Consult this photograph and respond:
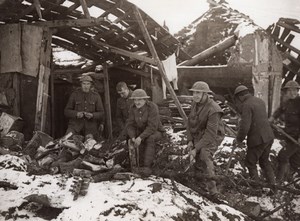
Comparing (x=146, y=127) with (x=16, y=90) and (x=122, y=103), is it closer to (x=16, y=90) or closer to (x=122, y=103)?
(x=122, y=103)

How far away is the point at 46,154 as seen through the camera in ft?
22.9

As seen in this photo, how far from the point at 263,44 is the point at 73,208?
7974mm

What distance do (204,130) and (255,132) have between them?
119 cm

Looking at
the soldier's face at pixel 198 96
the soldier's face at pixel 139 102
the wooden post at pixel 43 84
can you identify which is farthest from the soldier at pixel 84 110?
the soldier's face at pixel 198 96

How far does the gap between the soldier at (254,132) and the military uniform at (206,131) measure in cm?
62

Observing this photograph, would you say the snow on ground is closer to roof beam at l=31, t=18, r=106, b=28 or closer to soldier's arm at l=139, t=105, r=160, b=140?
soldier's arm at l=139, t=105, r=160, b=140

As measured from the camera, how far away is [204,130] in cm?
615

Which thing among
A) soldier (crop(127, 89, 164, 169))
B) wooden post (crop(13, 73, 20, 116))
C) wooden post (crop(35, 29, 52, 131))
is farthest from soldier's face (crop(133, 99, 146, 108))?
wooden post (crop(13, 73, 20, 116))

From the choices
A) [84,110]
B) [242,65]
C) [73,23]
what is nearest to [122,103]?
[84,110]

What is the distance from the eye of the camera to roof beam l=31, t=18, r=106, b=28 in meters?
7.57

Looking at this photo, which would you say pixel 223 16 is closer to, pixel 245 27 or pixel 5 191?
pixel 245 27

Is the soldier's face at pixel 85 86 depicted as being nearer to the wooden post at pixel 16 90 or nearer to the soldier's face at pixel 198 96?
the wooden post at pixel 16 90

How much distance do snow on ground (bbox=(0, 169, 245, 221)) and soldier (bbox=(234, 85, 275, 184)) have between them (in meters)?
1.64

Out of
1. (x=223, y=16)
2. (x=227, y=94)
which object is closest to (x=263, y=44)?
(x=227, y=94)
